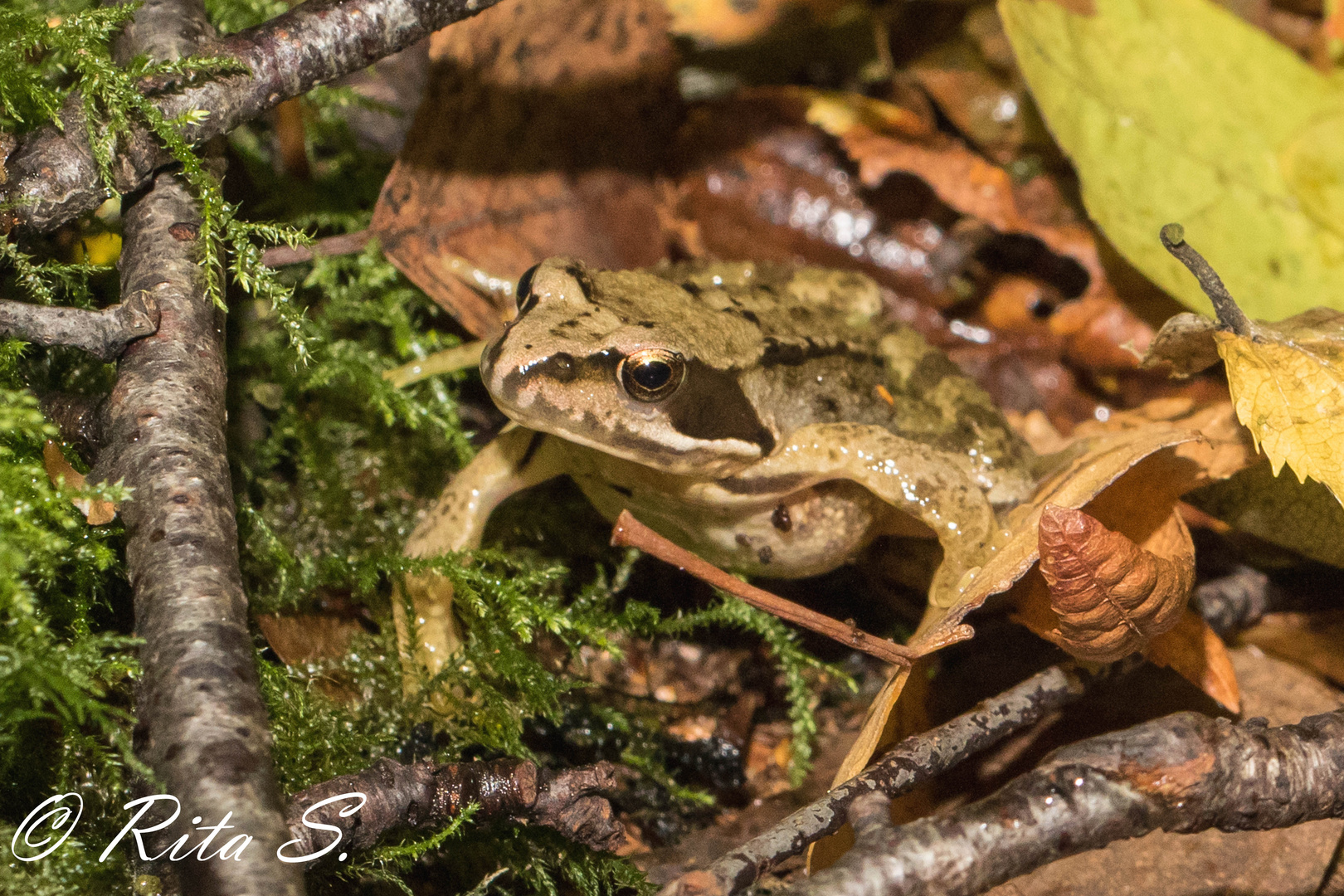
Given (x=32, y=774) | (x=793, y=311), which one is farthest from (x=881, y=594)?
(x=32, y=774)

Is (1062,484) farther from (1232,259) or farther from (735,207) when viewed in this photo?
(735,207)

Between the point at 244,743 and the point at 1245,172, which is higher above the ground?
the point at 1245,172

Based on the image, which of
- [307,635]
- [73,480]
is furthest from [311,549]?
[73,480]

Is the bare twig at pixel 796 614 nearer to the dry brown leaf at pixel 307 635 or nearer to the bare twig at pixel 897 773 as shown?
the bare twig at pixel 897 773

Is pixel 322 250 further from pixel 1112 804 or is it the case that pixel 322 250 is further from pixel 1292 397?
pixel 1292 397

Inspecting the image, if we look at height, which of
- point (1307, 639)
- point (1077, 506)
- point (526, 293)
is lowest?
point (1307, 639)

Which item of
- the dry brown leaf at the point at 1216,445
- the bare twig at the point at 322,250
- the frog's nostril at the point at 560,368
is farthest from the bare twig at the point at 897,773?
the bare twig at the point at 322,250

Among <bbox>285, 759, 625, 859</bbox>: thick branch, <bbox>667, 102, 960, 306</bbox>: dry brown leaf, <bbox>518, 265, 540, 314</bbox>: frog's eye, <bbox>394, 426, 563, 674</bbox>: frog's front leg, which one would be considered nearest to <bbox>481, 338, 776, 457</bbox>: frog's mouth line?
<bbox>518, 265, 540, 314</bbox>: frog's eye
